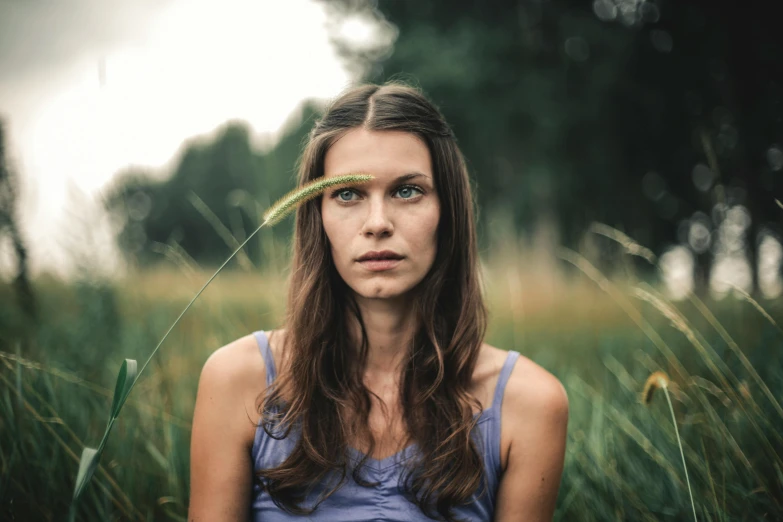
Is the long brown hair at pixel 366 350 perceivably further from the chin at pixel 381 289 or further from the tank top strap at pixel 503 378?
the chin at pixel 381 289

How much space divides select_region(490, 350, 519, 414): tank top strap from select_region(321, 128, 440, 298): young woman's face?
416mm

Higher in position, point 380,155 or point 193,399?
point 380,155

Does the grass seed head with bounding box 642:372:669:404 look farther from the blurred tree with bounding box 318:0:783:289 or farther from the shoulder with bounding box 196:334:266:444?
the blurred tree with bounding box 318:0:783:289

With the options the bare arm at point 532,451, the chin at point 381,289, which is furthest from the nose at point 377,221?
the bare arm at point 532,451

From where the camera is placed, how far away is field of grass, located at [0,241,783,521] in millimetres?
1921

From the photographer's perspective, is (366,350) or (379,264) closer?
(379,264)

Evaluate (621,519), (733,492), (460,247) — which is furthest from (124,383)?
(733,492)

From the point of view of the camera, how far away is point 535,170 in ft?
41.6

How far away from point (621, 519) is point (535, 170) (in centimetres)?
1134

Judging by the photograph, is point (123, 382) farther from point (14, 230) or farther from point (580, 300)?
point (580, 300)

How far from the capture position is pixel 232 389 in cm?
179

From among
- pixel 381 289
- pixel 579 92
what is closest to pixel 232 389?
pixel 381 289

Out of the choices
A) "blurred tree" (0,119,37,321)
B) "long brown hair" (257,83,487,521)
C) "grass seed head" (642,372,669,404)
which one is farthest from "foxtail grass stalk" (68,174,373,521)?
"blurred tree" (0,119,37,321)

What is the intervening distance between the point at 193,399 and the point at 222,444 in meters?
1.04
